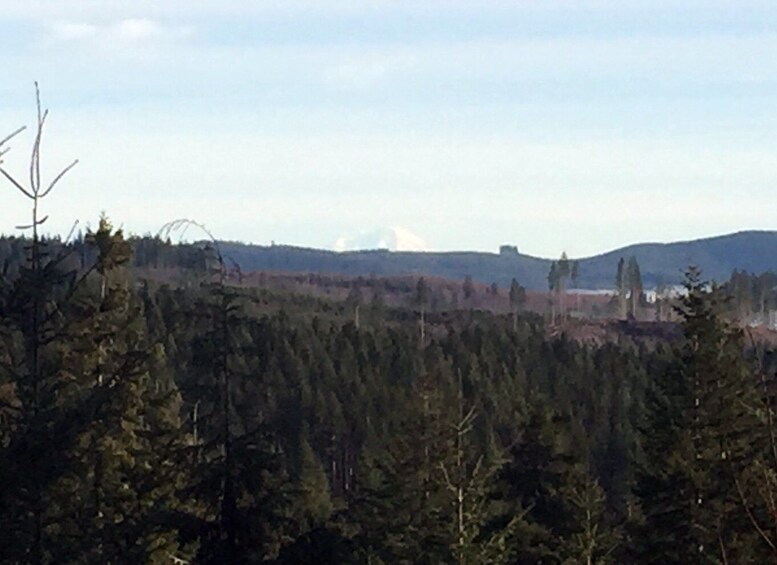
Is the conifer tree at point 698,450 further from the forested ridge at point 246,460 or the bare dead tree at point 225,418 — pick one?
the bare dead tree at point 225,418

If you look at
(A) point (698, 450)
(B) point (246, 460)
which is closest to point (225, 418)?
(B) point (246, 460)

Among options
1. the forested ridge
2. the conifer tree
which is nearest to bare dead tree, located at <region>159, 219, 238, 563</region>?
the forested ridge

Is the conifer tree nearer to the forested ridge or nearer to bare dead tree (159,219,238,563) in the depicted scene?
the forested ridge

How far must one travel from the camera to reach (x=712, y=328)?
21500 millimetres

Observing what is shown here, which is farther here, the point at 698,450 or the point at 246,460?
the point at 698,450

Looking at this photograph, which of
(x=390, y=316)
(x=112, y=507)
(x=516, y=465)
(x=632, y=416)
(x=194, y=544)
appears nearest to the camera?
(x=194, y=544)

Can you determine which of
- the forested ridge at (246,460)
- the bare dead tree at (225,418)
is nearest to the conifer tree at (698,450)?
the forested ridge at (246,460)

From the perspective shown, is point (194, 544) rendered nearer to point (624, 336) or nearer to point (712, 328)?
point (712, 328)

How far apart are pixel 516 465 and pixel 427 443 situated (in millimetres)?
4295

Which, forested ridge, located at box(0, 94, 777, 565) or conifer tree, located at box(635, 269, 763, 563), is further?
conifer tree, located at box(635, 269, 763, 563)

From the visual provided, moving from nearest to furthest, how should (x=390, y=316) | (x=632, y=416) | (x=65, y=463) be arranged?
(x=65, y=463) < (x=632, y=416) < (x=390, y=316)

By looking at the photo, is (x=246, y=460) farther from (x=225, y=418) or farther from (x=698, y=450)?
(x=698, y=450)

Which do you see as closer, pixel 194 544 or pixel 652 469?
pixel 194 544

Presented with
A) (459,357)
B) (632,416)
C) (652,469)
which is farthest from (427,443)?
(459,357)
